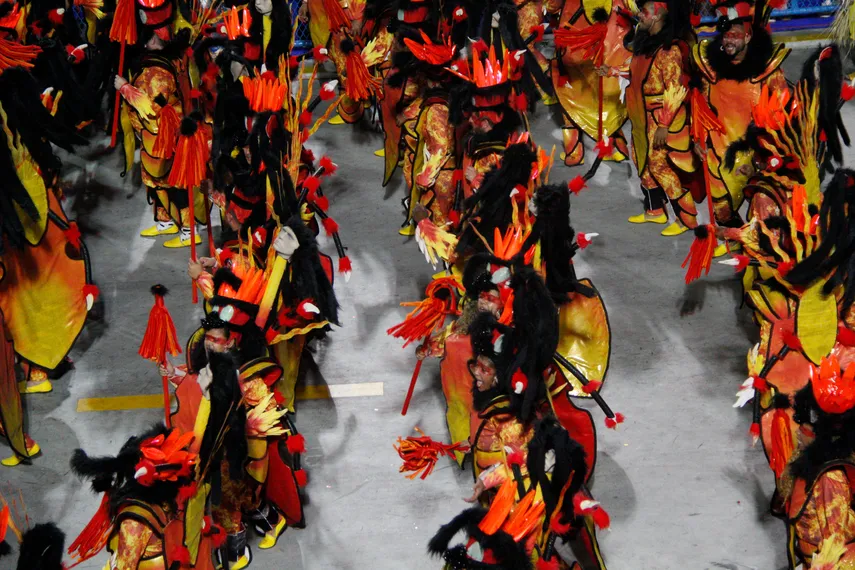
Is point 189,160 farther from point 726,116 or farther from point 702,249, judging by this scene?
point 726,116

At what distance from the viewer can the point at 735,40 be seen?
654cm

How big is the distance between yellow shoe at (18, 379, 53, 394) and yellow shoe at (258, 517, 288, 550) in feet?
5.10

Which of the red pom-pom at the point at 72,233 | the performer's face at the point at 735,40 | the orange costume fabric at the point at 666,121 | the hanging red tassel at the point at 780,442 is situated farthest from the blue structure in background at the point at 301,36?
the hanging red tassel at the point at 780,442

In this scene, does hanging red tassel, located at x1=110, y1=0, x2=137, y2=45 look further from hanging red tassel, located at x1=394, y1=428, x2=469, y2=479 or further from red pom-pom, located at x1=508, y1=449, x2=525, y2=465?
red pom-pom, located at x1=508, y1=449, x2=525, y2=465

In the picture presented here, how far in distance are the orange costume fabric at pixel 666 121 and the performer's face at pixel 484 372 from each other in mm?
2317

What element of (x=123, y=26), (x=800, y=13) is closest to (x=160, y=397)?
(x=123, y=26)

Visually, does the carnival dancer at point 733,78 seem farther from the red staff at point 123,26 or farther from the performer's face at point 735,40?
the red staff at point 123,26

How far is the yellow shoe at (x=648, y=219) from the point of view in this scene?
7477 mm

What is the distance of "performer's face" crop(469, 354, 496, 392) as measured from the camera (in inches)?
196

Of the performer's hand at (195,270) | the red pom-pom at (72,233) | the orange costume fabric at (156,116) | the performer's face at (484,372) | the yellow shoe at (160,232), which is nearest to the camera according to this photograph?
the performer's face at (484,372)

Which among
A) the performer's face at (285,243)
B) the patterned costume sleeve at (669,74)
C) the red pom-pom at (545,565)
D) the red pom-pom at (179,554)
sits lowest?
the red pom-pom at (179,554)

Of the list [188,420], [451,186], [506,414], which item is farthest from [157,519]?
[451,186]

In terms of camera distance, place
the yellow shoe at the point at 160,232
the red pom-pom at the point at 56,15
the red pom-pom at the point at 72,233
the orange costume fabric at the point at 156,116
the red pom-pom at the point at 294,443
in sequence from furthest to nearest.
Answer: the yellow shoe at the point at 160,232 < the red pom-pom at the point at 56,15 < the orange costume fabric at the point at 156,116 < the red pom-pom at the point at 72,233 < the red pom-pom at the point at 294,443

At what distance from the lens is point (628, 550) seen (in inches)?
211
